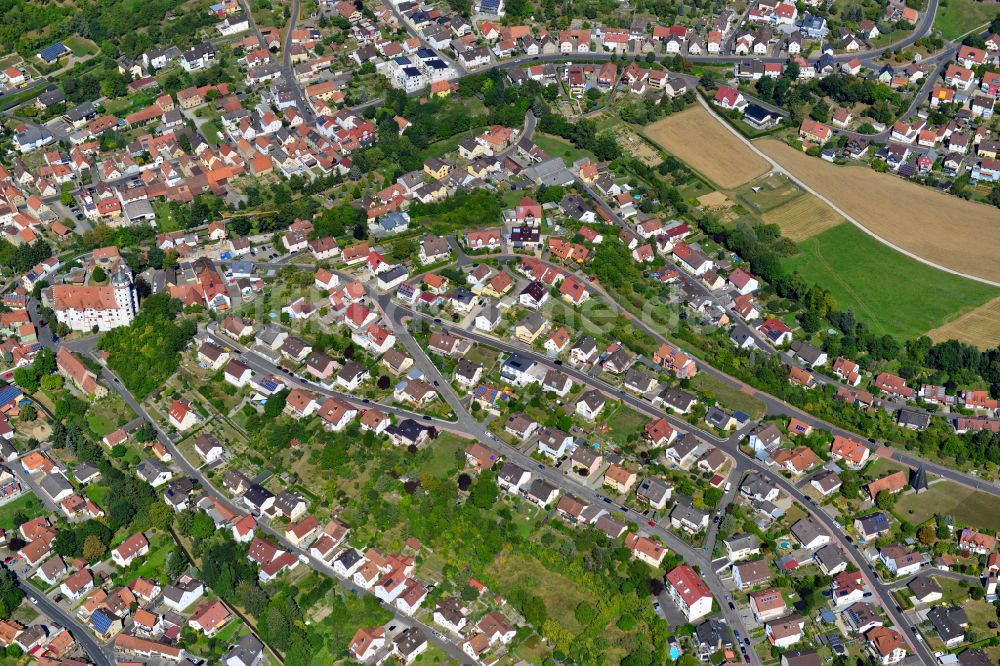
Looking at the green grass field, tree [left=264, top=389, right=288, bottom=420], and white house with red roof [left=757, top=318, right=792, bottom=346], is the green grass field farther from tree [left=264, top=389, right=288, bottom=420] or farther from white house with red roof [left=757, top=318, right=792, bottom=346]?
tree [left=264, top=389, right=288, bottom=420]

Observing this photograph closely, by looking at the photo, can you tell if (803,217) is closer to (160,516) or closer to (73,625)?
(160,516)

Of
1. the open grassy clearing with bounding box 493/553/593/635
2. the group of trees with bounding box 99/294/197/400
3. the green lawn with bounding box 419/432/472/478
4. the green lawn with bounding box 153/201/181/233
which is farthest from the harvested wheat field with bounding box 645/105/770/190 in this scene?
the group of trees with bounding box 99/294/197/400

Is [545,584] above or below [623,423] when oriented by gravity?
below

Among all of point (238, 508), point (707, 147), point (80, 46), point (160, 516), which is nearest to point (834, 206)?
point (707, 147)

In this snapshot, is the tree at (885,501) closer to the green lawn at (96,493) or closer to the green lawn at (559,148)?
the green lawn at (559,148)

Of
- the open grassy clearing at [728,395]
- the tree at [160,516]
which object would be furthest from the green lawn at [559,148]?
the tree at [160,516]
